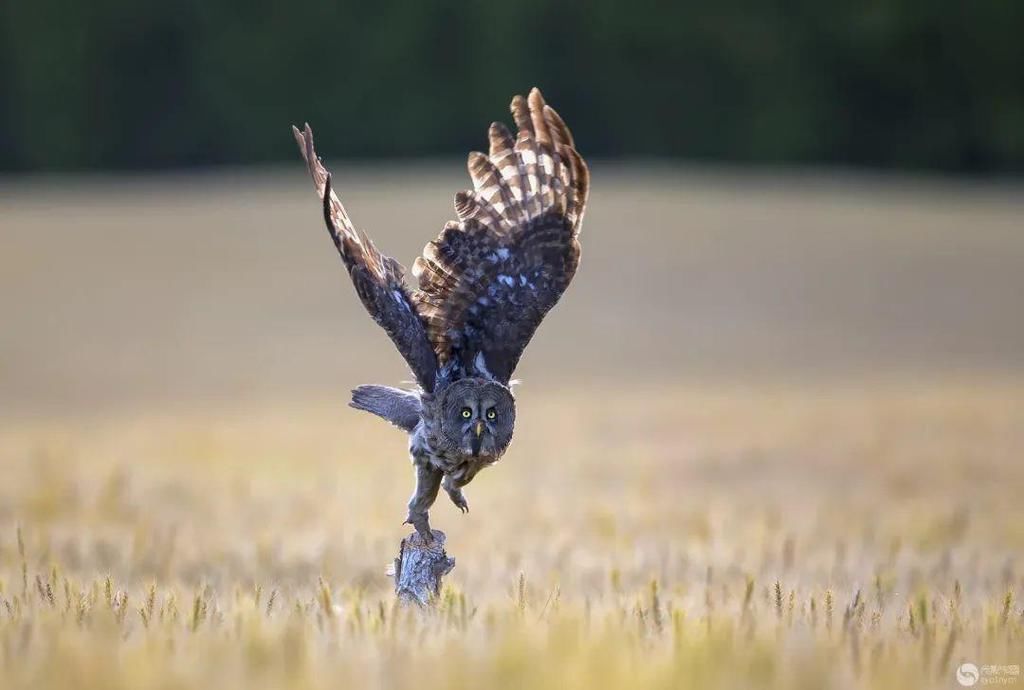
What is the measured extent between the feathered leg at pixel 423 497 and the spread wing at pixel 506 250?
43 cm

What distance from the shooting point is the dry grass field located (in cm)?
495

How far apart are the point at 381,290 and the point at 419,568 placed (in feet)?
3.61

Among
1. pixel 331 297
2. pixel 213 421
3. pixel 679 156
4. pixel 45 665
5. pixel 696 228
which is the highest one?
pixel 679 156

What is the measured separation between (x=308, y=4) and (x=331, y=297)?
10.4 metres

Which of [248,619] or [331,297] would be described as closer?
[248,619]

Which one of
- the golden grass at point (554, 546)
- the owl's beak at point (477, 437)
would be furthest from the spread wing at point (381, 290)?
the golden grass at point (554, 546)

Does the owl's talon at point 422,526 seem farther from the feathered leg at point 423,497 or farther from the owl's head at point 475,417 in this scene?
the owl's head at point 475,417

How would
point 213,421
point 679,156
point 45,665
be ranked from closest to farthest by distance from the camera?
point 45,665 → point 213,421 → point 679,156

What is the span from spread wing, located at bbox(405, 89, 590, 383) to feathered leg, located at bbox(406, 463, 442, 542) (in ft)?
1.40

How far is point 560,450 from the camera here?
48.6ft

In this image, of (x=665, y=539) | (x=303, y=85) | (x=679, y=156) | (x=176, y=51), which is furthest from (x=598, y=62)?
(x=665, y=539)

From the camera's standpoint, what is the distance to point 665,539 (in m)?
9.68

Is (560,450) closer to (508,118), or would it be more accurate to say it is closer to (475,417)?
(475,417)

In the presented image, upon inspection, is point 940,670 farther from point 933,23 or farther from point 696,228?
point 933,23
